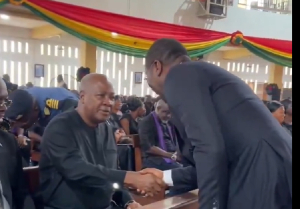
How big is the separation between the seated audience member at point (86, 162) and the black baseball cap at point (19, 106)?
0.68 metres

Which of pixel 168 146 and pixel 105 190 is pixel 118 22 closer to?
pixel 168 146

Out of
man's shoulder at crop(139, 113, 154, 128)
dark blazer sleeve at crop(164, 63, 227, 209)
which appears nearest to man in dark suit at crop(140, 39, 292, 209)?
dark blazer sleeve at crop(164, 63, 227, 209)

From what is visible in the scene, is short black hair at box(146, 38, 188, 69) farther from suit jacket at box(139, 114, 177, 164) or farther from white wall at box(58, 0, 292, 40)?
white wall at box(58, 0, 292, 40)

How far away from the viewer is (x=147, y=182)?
2100 mm

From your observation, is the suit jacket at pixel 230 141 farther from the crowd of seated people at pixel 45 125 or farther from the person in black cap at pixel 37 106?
the person in black cap at pixel 37 106

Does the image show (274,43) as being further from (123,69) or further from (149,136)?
(149,136)

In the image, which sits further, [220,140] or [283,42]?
[283,42]

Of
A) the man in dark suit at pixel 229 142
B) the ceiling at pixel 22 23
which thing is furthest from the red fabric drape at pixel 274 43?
the man in dark suit at pixel 229 142

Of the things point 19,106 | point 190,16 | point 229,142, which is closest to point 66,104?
point 19,106

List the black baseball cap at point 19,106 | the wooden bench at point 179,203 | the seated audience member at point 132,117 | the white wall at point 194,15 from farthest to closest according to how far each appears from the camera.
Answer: the white wall at point 194,15 < the seated audience member at point 132,117 < the black baseball cap at point 19,106 < the wooden bench at point 179,203

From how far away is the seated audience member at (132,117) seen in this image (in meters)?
5.49

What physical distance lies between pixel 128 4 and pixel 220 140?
269 inches

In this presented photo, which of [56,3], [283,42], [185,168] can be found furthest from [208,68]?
[283,42]

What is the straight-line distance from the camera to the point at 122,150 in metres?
4.38
